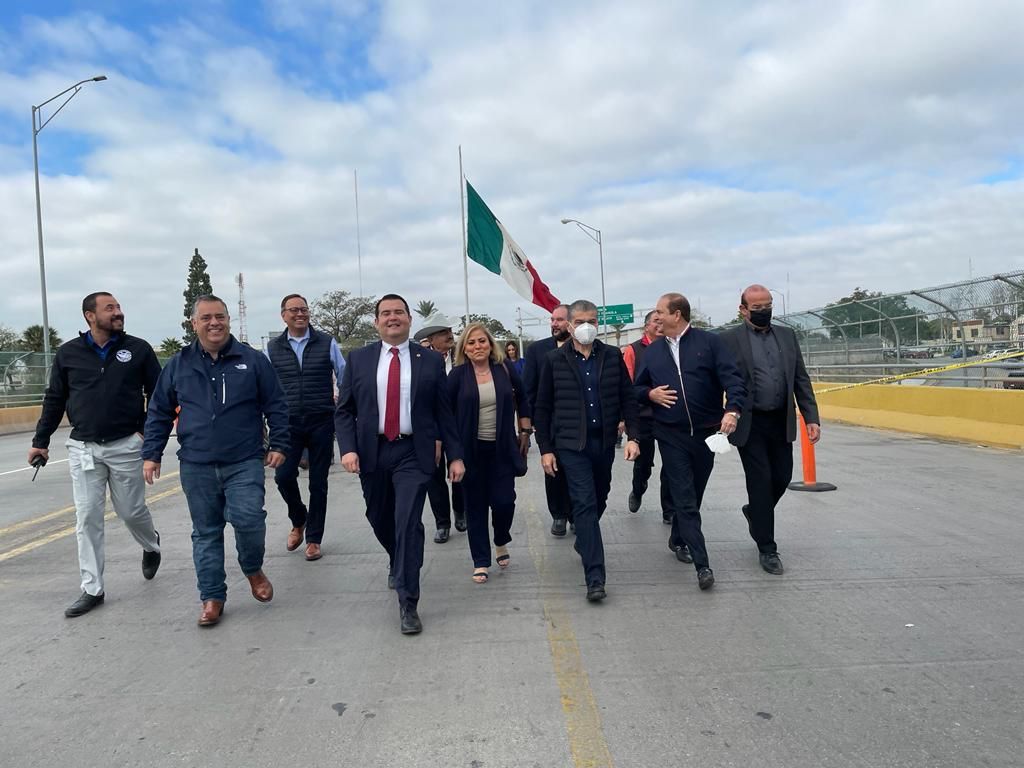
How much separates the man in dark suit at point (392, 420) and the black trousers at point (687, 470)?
1.38 meters

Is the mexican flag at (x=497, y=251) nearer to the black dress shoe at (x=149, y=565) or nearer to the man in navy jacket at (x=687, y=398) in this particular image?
the man in navy jacket at (x=687, y=398)

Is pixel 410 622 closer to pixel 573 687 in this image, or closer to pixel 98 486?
pixel 573 687

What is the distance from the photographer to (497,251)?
47.3ft

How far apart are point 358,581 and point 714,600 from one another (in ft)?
7.39

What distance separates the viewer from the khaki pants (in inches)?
189

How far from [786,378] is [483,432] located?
80.7 inches

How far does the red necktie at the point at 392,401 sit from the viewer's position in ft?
15.0

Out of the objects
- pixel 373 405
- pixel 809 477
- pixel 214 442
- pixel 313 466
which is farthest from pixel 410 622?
pixel 809 477

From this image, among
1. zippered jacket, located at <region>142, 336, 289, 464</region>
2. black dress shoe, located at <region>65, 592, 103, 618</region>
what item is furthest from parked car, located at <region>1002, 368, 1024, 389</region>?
black dress shoe, located at <region>65, 592, 103, 618</region>

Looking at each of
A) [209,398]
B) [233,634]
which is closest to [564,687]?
[233,634]

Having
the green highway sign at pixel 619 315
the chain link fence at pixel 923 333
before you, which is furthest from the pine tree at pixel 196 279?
the chain link fence at pixel 923 333

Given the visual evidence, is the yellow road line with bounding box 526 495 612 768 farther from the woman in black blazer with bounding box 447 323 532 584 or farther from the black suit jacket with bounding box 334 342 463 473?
the black suit jacket with bounding box 334 342 463 473

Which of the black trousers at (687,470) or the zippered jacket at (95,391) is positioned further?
the black trousers at (687,470)

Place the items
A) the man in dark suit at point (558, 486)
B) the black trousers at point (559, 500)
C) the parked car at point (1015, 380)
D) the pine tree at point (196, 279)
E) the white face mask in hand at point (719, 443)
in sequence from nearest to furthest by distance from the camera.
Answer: the white face mask in hand at point (719, 443) < the man in dark suit at point (558, 486) < the black trousers at point (559, 500) < the parked car at point (1015, 380) < the pine tree at point (196, 279)
